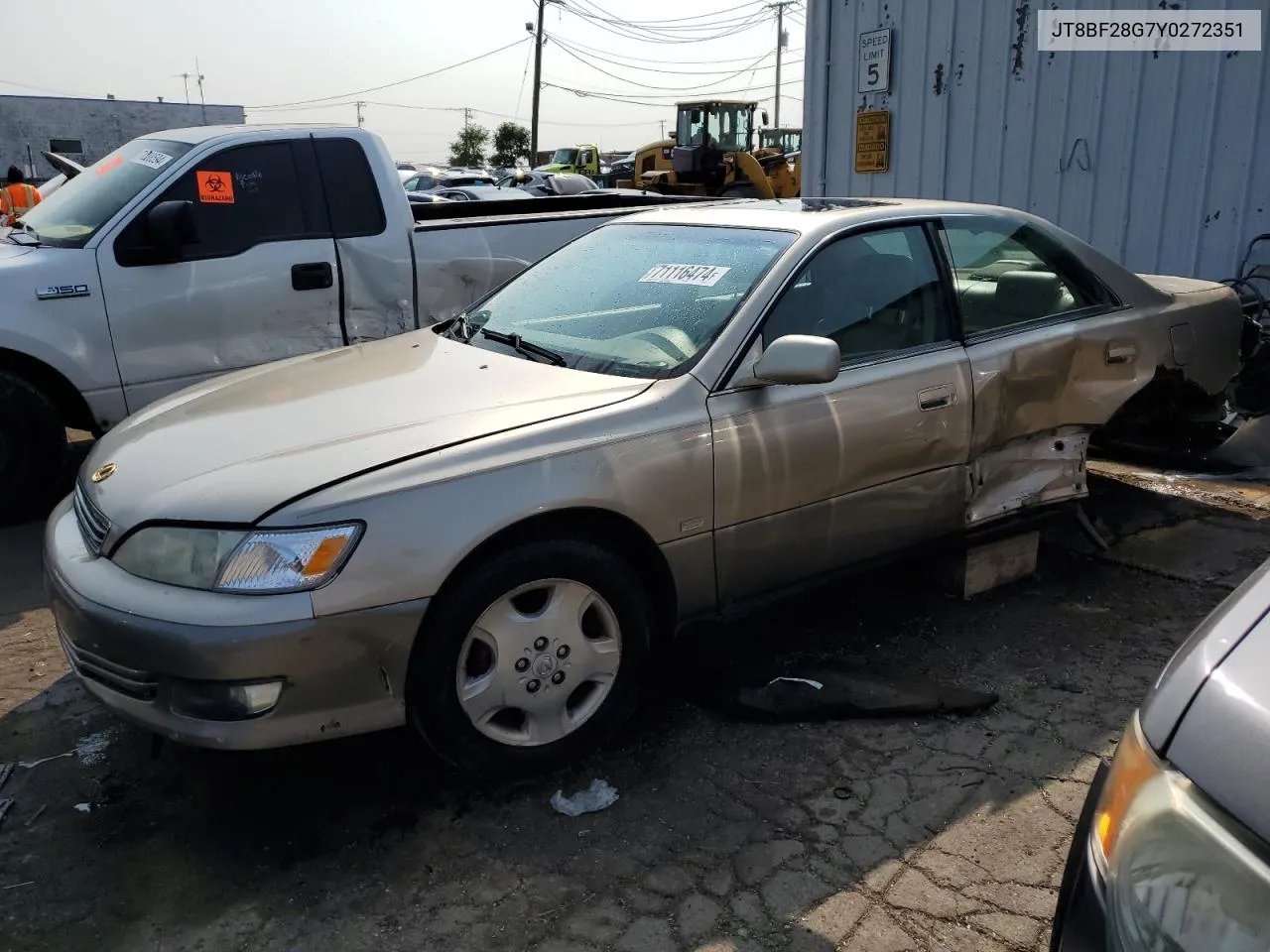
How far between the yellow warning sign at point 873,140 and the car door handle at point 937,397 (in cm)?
594

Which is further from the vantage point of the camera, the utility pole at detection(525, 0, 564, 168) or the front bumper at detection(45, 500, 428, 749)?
the utility pole at detection(525, 0, 564, 168)

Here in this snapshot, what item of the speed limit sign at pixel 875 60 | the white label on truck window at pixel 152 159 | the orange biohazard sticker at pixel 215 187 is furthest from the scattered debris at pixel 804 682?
the speed limit sign at pixel 875 60

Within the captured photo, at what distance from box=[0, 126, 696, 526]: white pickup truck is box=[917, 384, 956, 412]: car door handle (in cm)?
331

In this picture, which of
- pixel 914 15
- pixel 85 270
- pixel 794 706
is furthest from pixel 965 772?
pixel 914 15

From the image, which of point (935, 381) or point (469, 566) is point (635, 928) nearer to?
point (469, 566)

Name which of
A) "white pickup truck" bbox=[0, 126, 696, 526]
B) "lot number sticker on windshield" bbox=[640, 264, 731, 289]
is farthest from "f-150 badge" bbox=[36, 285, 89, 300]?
"lot number sticker on windshield" bbox=[640, 264, 731, 289]

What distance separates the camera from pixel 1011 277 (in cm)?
406

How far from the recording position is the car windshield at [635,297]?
331 cm

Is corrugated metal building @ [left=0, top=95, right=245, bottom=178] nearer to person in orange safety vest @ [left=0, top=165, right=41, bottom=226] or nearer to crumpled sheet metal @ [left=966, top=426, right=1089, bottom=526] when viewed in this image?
person in orange safety vest @ [left=0, top=165, right=41, bottom=226]

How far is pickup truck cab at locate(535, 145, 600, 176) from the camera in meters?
39.2

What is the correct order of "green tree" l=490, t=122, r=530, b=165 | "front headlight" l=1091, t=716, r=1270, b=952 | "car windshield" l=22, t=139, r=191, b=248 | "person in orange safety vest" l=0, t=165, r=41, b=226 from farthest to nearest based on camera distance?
1. "green tree" l=490, t=122, r=530, b=165
2. "person in orange safety vest" l=0, t=165, r=41, b=226
3. "car windshield" l=22, t=139, r=191, b=248
4. "front headlight" l=1091, t=716, r=1270, b=952

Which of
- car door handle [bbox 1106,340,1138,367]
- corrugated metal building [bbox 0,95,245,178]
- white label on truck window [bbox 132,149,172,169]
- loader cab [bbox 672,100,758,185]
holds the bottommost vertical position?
car door handle [bbox 1106,340,1138,367]

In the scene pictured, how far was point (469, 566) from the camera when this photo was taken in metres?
2.72

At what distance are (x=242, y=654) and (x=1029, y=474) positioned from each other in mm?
2960
